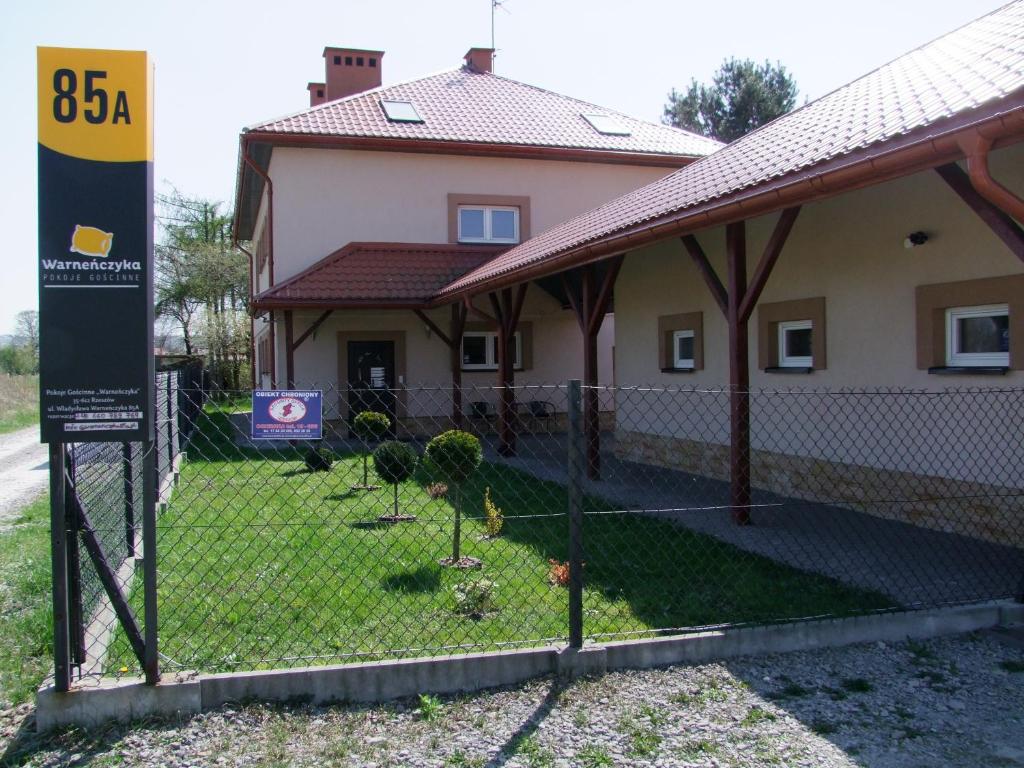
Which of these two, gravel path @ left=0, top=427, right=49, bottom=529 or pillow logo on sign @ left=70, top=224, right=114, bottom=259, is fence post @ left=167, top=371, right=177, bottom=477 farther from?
pillow logo on sign @ left=70, top=224, right=114, bottom=259

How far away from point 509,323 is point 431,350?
4.70 meters

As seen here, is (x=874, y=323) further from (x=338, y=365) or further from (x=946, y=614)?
(x=338, y=365)

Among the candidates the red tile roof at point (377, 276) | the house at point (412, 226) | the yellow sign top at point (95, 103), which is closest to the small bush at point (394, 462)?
the yellow sign top at point (95, 103)

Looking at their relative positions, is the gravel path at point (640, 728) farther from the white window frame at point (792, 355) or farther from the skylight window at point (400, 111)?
the skylight window at point (400, 111)

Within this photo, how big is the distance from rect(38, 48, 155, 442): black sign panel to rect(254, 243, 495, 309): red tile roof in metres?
12.3

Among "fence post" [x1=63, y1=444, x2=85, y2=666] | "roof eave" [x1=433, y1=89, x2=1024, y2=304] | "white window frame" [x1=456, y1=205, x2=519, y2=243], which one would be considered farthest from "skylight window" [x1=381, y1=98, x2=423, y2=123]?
"fence post" [x1=63, y1=444, x2=85, y2=666]

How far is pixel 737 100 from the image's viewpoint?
40.3 meters

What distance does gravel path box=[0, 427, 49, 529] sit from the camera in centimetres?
1024

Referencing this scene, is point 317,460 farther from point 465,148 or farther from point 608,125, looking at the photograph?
point 608,125

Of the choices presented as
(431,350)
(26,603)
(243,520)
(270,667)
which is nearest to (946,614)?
(270,667)

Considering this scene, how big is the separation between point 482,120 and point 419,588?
16.0m

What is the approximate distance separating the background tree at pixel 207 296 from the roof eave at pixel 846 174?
29.1 meters

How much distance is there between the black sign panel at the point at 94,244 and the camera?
138 inches

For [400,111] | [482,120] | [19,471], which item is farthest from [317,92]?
[19,471]
